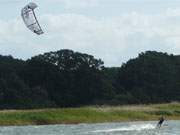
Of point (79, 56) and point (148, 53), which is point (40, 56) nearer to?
point (79, 56)

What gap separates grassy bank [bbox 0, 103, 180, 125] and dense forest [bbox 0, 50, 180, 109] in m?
23.0

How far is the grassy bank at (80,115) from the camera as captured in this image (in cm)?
5809

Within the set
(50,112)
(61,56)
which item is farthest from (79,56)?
(50,112)

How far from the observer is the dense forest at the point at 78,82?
9200 centimetres

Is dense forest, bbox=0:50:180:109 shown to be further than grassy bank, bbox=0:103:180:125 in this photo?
Result: Yes

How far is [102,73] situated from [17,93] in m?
16.6

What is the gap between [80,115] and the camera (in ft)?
203

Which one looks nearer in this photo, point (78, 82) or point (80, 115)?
point (80, 115)

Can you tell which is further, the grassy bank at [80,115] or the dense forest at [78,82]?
the dense forest at [78,82]

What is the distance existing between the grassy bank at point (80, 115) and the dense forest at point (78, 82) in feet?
75.4

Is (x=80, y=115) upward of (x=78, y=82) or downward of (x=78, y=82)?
downward

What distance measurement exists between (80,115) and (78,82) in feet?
116

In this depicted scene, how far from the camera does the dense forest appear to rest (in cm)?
9200

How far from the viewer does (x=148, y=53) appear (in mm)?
120938
